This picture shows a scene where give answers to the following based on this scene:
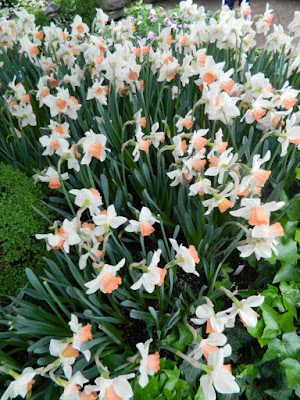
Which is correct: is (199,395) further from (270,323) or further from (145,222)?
(145,222)

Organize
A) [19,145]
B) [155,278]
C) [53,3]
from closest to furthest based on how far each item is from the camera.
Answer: [155,278] < [19,145] < [53,3]

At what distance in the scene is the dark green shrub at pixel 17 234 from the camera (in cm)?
138

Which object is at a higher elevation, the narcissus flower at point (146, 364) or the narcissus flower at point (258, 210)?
the narcissus flower at point (258, 210)

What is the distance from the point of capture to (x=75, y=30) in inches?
81.9

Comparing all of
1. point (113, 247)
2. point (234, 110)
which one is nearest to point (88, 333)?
point (113, 247)

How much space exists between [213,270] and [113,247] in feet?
1.45

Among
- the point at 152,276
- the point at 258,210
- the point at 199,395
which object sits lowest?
the point at 199,395

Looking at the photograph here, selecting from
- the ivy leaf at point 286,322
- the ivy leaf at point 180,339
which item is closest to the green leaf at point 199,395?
the ivy leaf at point 180,339

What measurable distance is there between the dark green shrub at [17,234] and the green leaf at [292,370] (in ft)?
3.52

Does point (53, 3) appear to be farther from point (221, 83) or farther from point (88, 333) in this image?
point (88, 333)

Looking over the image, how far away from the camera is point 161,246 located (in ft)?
4.27

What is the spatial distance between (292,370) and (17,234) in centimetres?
125

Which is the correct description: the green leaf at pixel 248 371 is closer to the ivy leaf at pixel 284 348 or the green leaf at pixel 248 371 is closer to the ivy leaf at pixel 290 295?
the ivy leaf at pixel 284 348

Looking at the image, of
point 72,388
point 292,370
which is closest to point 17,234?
point 72,388
